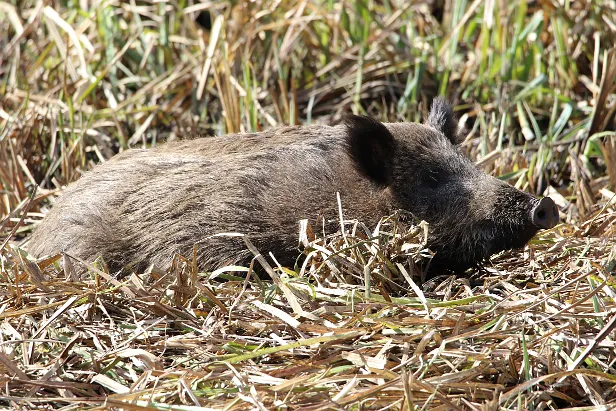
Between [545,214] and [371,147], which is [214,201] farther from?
[545,214]

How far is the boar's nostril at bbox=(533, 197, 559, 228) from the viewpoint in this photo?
4.03 meters

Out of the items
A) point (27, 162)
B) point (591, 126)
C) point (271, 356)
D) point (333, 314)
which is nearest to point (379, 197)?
point (333, 314)

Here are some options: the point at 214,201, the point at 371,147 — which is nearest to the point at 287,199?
the point at 214,201

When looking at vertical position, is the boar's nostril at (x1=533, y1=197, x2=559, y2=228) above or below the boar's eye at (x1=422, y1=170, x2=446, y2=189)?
Result: below

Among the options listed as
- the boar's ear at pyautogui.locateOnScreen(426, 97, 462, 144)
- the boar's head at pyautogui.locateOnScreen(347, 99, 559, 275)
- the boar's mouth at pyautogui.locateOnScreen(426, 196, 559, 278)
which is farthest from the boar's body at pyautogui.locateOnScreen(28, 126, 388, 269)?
the boar's ear at pyautogui.locateOnScreen(426, 97, 462, 144)

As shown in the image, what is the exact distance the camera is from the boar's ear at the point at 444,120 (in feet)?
15.6

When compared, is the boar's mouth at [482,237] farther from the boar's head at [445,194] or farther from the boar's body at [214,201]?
the boar's body at [214,201]

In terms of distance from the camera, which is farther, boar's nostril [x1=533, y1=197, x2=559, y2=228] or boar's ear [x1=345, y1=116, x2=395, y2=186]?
boar's ear [x1=345, y1=116, x2=395, y2=186]

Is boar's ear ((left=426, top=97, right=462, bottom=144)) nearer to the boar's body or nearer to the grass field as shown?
the boar's body

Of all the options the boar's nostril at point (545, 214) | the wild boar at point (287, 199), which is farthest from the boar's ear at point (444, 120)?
the boar's nostril at point (545, 214)

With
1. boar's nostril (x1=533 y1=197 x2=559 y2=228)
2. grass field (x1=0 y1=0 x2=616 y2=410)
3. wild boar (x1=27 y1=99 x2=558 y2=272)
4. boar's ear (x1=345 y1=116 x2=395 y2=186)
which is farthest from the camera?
boar's ear (x1=345 y1=116 x2=395 y2=186)

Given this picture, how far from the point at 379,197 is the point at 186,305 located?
1191 millimetres

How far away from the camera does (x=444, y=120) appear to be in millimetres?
4758

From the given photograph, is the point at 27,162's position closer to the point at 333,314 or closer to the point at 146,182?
the point at 146,182
